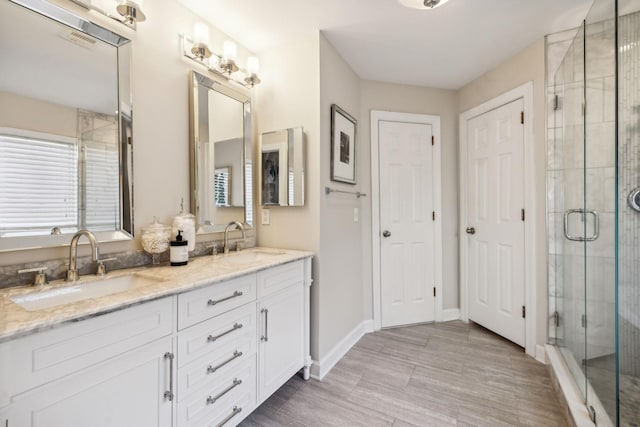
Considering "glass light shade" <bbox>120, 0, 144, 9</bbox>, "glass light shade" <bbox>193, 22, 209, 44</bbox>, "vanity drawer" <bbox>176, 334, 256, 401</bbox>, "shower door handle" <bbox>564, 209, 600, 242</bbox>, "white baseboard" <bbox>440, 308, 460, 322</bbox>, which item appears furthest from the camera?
"white baseboard" <bbox>440, 308, 460, 322</bbox>

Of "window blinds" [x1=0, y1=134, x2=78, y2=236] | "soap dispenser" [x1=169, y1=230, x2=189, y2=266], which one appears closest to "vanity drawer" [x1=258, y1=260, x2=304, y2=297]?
"soap dispenser" [x1=169, y1=230, x2=189, y2=266]

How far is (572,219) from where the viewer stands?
1.93 meters

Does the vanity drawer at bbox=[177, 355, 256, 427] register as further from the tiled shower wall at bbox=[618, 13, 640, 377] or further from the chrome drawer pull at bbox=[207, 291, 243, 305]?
the tiled shower wall at bbox=[618, 13, 640, 377]

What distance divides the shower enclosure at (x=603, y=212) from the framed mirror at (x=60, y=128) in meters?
2.37

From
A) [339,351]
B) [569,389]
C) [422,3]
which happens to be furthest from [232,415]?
[422,3]

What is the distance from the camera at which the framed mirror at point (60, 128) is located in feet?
3.65

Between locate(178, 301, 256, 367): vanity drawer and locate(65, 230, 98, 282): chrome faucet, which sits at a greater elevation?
locate(65, 230, 98, 282): chrome faucet

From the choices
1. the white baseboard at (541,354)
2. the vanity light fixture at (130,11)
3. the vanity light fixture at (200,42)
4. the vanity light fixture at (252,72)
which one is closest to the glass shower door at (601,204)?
the white baseboard at (541,354)

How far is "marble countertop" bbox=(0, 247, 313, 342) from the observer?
2.54 feet

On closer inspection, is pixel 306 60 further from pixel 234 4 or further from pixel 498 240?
pixel 498 240

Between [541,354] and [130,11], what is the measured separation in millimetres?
3373

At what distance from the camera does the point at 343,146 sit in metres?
2.39

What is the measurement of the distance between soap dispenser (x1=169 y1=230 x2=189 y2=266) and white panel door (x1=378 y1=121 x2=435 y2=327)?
1865 millimetres

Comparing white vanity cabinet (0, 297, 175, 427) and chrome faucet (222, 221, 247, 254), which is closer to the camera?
white vanity cabinet (0, 297, 175, 427)
